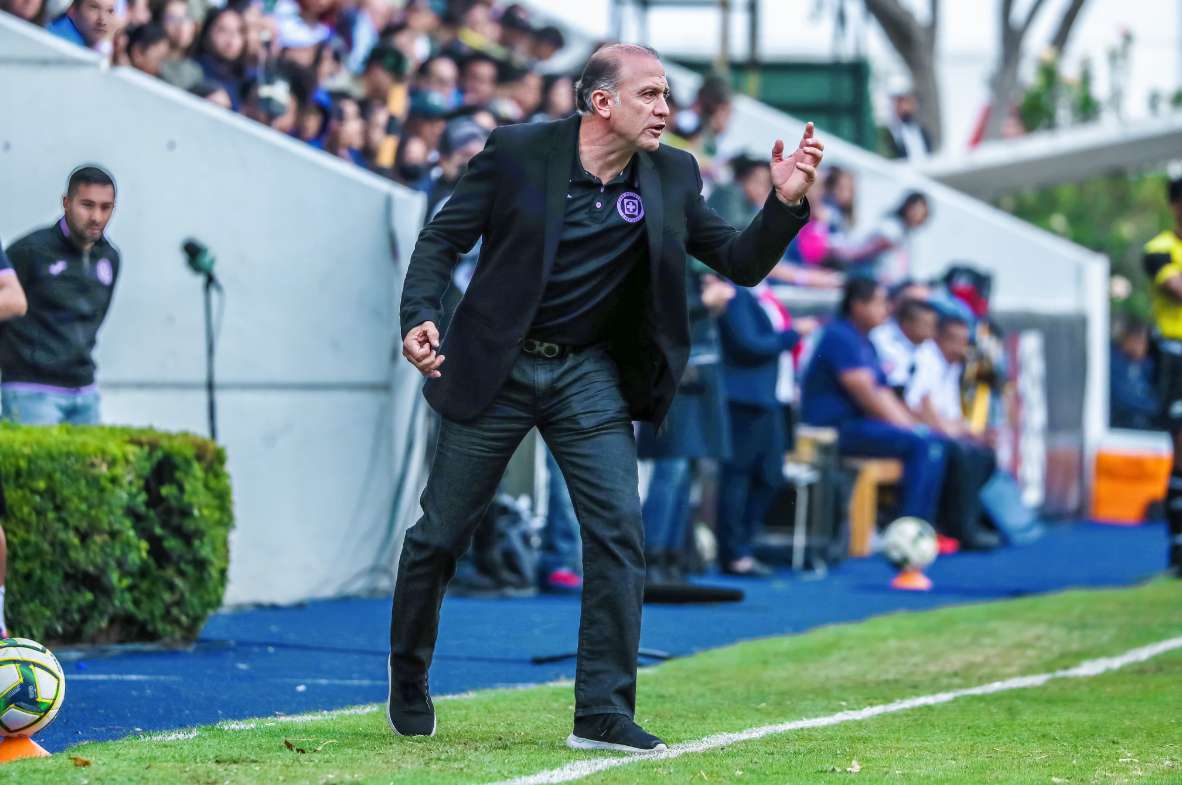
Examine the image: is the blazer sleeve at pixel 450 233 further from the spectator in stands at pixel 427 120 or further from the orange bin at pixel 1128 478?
the orange bin at pixel 1128 478

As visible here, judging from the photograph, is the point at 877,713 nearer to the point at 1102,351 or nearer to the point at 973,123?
the point at 1102,351

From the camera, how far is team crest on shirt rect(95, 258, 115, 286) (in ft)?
34.5

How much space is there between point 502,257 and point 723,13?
17911 millimetres

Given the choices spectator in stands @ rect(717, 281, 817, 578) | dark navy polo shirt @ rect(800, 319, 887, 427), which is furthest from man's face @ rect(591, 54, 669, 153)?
dark navy polo shirt @ rect(800, 319, 887, 427)

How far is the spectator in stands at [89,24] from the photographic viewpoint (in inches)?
470

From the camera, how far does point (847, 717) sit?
757 cm

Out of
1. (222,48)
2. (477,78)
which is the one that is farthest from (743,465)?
(477,78)

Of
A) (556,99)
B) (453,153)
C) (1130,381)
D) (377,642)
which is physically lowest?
(377,642)

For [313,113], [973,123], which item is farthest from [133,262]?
[973,123]

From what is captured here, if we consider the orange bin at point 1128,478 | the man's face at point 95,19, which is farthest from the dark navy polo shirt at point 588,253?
the orange bin at point 1128,478

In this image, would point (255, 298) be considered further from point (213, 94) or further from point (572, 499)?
point (572, 499)

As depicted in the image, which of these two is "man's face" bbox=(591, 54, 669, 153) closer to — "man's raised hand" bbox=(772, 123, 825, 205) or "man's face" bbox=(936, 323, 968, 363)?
"man's raised hand" bbox=(772, 123, 825, 205)

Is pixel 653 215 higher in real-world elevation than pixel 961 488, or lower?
higher

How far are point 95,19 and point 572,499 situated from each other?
21.4ft
